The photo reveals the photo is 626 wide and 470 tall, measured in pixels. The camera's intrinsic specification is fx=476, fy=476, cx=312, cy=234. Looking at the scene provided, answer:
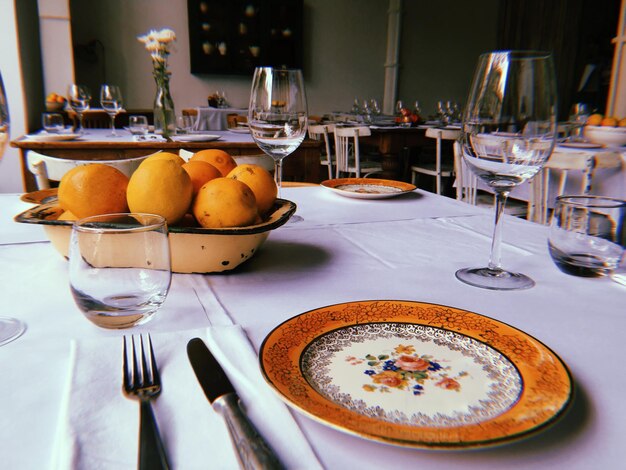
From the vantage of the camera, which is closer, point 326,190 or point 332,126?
point 326,190

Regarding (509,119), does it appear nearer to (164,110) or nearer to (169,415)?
(169,415)

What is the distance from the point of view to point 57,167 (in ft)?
4.24

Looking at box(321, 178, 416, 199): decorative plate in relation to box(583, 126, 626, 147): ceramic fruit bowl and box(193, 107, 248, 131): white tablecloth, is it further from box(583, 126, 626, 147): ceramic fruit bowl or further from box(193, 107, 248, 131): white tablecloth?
box(193, 107, 248, 131): white tablecloth

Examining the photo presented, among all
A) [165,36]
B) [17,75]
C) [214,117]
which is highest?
[165,36]

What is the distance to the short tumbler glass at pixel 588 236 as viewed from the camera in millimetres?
618

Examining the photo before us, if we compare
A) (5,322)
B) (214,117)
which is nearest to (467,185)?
(5,322)

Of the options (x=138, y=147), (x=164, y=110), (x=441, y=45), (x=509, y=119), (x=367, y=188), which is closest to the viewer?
(x=509, y=119)

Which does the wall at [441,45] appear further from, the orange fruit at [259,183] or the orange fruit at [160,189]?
the orange fruit at [160,189]

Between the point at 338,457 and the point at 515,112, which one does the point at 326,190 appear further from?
the point at 338,457

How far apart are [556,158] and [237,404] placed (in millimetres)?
1646

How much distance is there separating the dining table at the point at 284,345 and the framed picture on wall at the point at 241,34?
513cm

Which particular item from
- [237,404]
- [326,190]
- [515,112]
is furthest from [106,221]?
[326,190]

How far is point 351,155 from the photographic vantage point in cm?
414

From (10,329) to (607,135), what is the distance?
2413 mm
